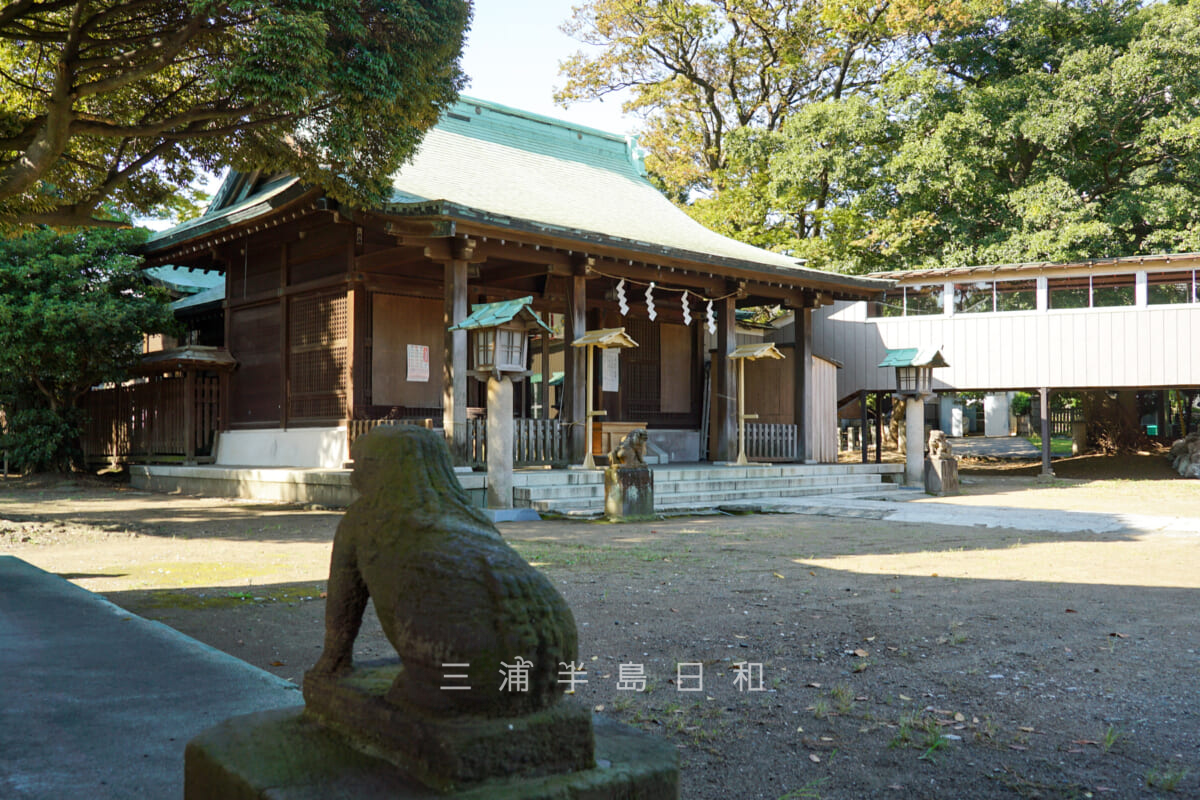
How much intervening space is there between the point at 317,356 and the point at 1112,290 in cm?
1935

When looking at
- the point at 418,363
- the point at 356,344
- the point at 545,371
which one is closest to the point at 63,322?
the point at 356,344

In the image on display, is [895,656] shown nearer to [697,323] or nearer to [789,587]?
[789,587]

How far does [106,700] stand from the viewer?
3.30 metres

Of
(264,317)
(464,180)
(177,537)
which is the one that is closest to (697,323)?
(464,180)

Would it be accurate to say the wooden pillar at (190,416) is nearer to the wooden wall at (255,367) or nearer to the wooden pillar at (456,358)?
the wooden wall at (255,367)

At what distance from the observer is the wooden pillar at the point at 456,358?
488 inches

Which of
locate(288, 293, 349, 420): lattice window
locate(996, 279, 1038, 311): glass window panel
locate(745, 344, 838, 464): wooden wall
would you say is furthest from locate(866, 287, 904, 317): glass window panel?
locate(288, 293, 349, 420): lattice window

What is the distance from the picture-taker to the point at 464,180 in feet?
52.3

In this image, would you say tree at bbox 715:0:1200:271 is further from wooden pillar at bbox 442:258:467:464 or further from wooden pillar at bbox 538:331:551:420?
wooden pillar at bbox 442:258:467:464

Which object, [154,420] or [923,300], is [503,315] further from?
[923,300]

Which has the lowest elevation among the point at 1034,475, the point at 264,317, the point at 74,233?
the point at 1034,475

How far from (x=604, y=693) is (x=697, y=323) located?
16.4m

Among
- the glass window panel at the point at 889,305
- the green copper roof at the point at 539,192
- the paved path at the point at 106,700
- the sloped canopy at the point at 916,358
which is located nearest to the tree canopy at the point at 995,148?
the glass window panel at the point at 889,305

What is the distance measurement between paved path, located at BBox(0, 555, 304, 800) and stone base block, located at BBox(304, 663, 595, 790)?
2.79ft
